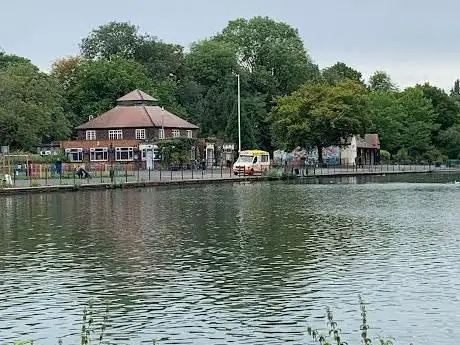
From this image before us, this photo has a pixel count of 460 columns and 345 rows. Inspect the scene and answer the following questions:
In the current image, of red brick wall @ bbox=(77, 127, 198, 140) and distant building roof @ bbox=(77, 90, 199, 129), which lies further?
distant building roof @ bbox=(77, 90, 199, 129)

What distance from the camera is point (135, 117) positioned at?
98.9 metres

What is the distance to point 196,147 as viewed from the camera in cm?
10062

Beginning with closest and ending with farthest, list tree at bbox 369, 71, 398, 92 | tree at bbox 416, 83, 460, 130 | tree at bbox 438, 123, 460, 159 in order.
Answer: tree at bbox 438, 123, 460, 159, tree at bbox 416, 83, 460, 130, tree at bbox 369, 71, 398, 92

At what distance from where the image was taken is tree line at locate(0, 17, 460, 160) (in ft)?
314

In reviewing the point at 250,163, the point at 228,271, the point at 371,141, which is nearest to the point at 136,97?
the point at 250,163

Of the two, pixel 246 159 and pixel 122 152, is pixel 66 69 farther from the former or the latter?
pixel 246 159

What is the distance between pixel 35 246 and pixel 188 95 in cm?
8993

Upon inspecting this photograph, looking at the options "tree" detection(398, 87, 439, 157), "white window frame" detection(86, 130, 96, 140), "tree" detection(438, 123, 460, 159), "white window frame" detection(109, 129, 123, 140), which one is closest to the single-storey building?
"tree" detection(398, 87, 439, 157)

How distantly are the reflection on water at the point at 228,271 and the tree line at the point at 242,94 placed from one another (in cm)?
5283

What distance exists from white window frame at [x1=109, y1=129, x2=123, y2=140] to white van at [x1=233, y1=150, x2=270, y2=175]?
1987 centimetres

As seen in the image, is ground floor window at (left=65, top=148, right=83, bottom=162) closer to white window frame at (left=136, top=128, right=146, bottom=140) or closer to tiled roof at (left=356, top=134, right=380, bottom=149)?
white window frame at (left=136, top=128, right=146, bottom=140)

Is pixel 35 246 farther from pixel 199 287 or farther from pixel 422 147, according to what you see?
pixel 422 147

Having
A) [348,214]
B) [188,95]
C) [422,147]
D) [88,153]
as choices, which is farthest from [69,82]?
[348,214]

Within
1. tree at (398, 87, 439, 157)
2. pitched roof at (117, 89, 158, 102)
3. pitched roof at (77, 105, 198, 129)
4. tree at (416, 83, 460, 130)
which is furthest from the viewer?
tree at (416, 83, 460, 130)
